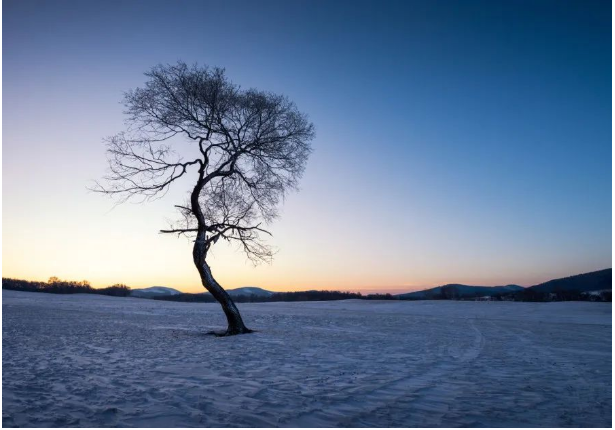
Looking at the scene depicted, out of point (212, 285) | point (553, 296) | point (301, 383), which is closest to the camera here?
point (301, 383)

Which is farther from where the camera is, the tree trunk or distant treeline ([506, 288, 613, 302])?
distant treeline ([506, 288, 613, 302])

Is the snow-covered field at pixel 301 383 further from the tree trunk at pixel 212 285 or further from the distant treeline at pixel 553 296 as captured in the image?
the distant treeline at pixel 553 296

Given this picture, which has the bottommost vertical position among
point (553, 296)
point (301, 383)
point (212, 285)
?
point (301, 383)

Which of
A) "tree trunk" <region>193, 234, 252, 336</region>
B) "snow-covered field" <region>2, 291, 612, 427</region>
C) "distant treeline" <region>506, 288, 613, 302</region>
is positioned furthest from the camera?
"distant treeline" <region>506, 288, 613, 302</region>

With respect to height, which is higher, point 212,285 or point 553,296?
point 212,285

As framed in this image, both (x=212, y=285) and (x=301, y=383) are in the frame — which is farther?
(x=212, y=285)

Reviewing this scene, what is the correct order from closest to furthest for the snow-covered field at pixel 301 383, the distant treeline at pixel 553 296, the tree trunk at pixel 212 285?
the snow-covered field at pixel 301 383 → the tree trunk at pixel 212 285 → the distant treeline at pixel 553 296

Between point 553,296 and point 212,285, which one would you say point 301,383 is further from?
point 553,296

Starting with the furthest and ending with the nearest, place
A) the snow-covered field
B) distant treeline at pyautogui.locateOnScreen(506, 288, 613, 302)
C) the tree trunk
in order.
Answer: distant treeline at pyautogui.locateOnScreen(506, 288, 613, 302) → the tree trunk → the snow-covered field

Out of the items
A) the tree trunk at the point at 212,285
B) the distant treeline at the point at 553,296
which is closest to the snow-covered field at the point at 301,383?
the tree trunk at the point at 212,285

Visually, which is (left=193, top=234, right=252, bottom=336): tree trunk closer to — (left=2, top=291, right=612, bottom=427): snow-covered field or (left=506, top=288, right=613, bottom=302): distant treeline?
(left=2, top=291, right=612, bottom=427): snow-covered field

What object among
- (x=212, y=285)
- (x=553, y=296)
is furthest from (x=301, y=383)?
(x=553, y=296)

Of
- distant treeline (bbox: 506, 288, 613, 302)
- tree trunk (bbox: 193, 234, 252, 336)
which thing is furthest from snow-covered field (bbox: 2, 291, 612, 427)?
distant treeline (bbox: 506, 288, 613, 302)

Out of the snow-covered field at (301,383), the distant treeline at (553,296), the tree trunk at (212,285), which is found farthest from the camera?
the distant treeline at (553,296)
